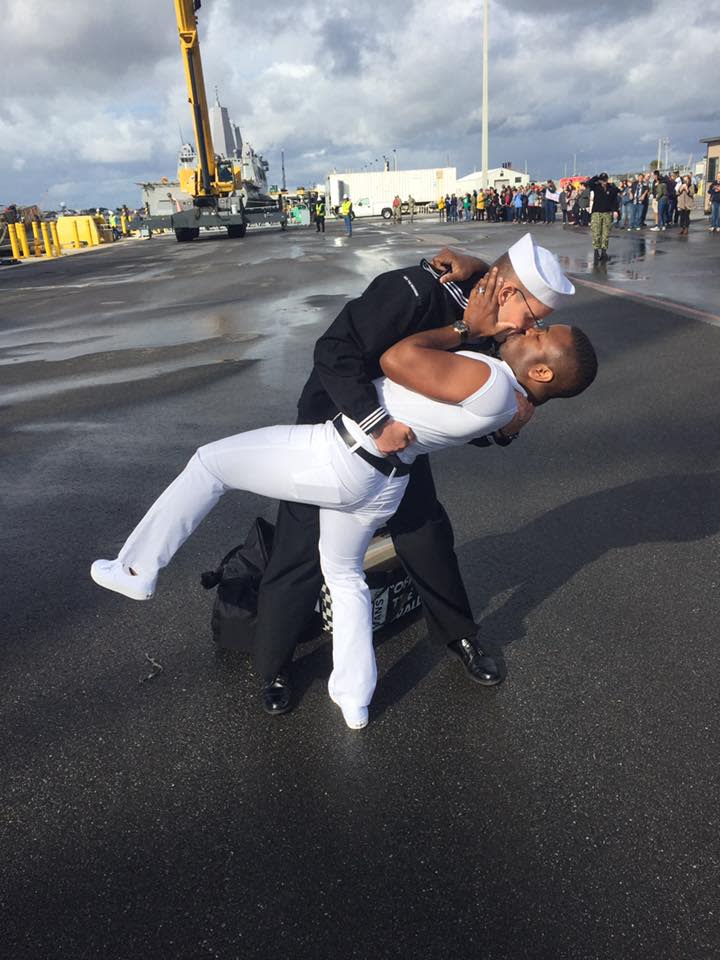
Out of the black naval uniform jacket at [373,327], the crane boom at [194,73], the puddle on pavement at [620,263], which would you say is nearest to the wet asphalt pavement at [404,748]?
the black naval uniform jacket at [373,327]

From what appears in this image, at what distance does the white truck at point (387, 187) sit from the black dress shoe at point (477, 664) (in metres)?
73.4

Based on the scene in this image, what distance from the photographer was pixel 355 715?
8.59ft

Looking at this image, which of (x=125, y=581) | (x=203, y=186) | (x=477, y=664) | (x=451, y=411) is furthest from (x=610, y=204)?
(x=203, y=186)

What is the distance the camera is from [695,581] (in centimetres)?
352

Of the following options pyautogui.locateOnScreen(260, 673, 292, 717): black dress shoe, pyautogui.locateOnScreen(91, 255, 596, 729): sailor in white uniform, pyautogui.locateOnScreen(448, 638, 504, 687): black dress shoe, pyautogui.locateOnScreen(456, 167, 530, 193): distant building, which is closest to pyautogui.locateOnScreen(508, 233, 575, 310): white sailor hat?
pyautogui.locateOnScreen(91, 255, 596, 729): sailor in white uniform

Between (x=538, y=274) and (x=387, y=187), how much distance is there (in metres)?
75.7

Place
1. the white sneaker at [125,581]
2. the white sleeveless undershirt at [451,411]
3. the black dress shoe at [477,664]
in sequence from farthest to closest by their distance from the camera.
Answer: the black dress shoe at [477,664] → the white sneaker at [125,581] → the white sleeveless undershirt at [451,411]

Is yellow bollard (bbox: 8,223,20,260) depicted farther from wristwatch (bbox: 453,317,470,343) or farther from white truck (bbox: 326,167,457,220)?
white truck (bbox: 326,167,457,220)

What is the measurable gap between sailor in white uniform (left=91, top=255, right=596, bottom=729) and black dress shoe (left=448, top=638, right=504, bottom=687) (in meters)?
0.51

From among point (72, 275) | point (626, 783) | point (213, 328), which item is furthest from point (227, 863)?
point (72, 275)

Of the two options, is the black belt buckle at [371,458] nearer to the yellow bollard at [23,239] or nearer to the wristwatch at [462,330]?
the wristwatch at [462,330]

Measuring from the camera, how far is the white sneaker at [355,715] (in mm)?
2615

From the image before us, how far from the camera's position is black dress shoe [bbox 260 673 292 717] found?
2.76m

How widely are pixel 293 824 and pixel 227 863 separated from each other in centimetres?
24
